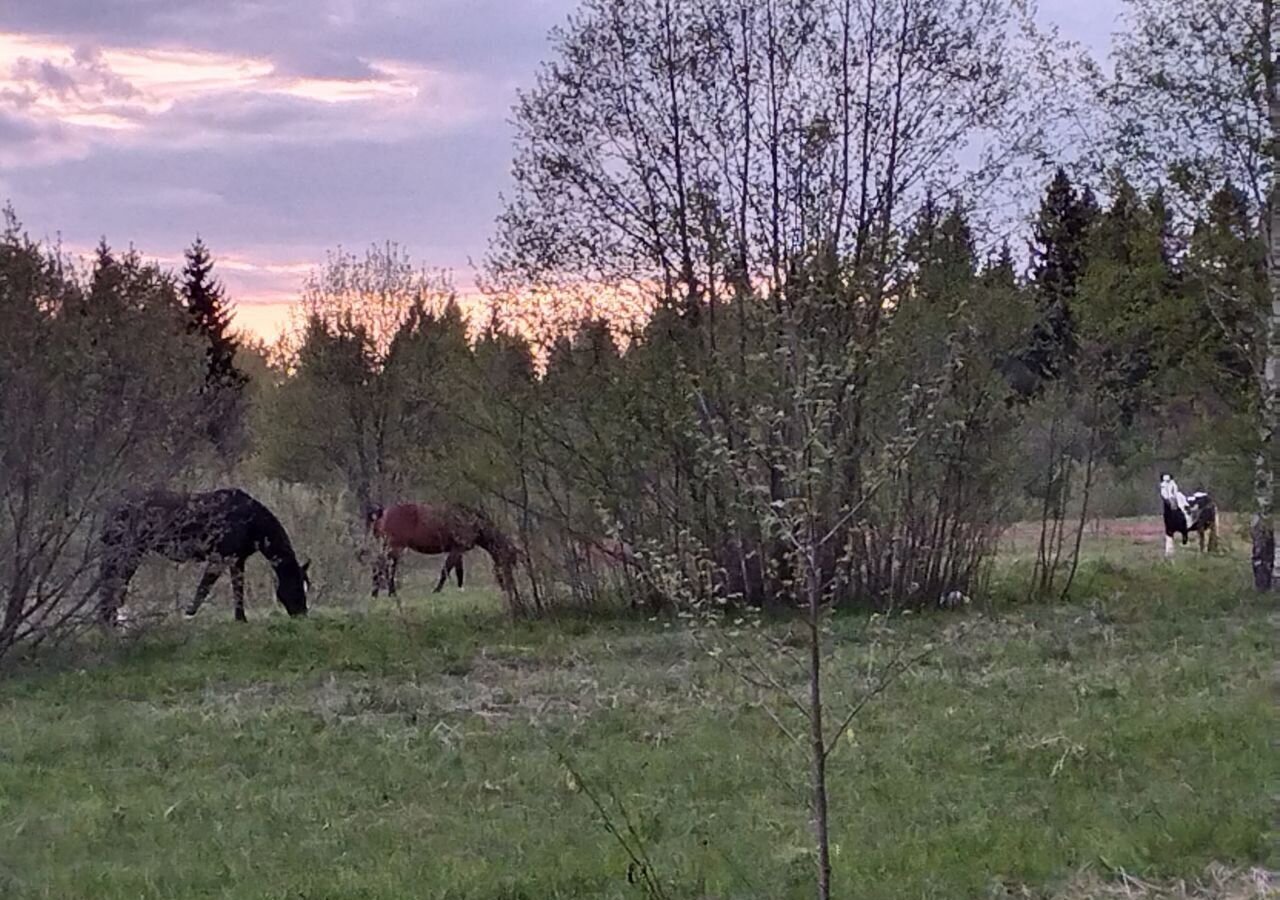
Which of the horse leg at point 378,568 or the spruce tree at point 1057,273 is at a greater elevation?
the spruce tree at point 1057,273

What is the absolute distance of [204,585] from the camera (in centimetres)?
1337

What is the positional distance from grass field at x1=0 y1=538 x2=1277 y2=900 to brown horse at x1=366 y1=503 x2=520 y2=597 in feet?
7.51

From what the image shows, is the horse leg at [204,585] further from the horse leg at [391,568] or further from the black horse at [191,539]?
the horse leg at [391,568]

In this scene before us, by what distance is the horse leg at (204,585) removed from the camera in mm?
13281

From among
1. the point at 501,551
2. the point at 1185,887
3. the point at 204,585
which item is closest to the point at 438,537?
the point at 501,551

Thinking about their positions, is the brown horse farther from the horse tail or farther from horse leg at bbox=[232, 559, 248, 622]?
horse leg at bbox=[232, 559, 248, 622]

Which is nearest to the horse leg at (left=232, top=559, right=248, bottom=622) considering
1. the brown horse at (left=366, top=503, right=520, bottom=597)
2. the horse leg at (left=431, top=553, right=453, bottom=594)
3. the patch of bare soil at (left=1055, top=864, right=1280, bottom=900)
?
the brown horse at (left=366, top=503, right=520, bottom=597)

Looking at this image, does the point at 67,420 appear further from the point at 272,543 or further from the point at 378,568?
the point at 378,568

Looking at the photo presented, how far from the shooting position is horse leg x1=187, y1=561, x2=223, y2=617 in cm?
1328

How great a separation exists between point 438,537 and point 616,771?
30.3ft

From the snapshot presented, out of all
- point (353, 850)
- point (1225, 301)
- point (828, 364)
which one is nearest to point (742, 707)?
point (353, 850)

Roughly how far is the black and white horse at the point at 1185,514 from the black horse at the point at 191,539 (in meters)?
12.1

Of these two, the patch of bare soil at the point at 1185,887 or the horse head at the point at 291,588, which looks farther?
the horse head at the point at 291,588

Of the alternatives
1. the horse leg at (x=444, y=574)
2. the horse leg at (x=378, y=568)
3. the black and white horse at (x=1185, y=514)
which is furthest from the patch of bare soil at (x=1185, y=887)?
the black and white horse at (x=1185, y=514)
